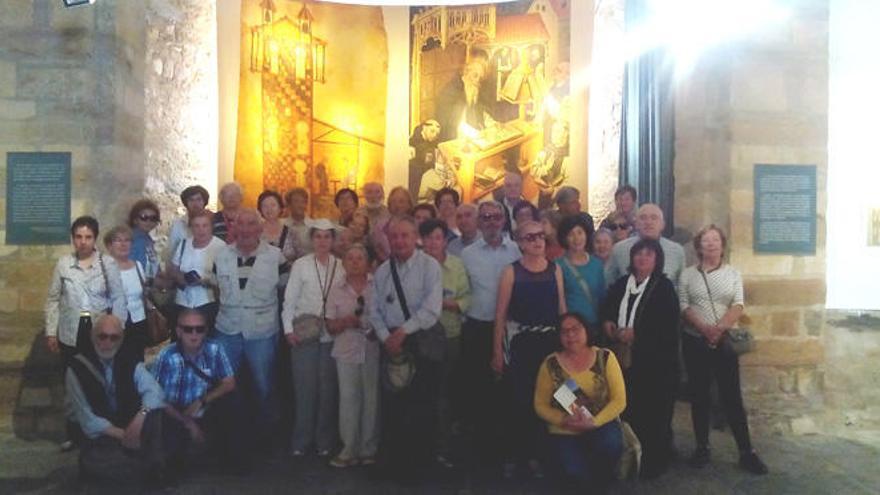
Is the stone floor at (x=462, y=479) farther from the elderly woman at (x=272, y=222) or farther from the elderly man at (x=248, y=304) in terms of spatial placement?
the elderly woman at (x=272, y=222)

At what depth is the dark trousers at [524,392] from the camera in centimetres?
411

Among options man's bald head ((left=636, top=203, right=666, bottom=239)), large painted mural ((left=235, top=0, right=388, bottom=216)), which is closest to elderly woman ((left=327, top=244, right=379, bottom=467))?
man's bald head ((left=636, top=203, right=666, bottom=239))

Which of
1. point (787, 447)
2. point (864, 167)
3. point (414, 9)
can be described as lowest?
point (787, 447)

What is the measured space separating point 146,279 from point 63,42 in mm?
1949

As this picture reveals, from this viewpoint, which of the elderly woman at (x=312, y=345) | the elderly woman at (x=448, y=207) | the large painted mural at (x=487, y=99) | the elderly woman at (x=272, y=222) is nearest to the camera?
the elderly woman at (x=312, y=345)

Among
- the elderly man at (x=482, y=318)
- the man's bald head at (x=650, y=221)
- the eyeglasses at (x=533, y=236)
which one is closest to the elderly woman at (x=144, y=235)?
the elderly man at (x=482, y=318)

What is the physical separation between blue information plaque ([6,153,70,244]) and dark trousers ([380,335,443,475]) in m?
2.95

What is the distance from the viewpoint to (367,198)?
236 inches

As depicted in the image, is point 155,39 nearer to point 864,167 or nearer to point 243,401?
point 243,401

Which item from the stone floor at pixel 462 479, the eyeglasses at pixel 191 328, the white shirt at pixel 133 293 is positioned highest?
the white shirt at pixel 133 293

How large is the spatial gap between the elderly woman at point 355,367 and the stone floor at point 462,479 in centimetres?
17

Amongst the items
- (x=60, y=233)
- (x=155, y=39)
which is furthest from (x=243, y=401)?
(x=155, y=39)

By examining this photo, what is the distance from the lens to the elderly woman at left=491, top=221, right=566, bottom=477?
412 cm

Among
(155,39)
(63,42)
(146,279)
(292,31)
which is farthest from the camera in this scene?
(292,31)
